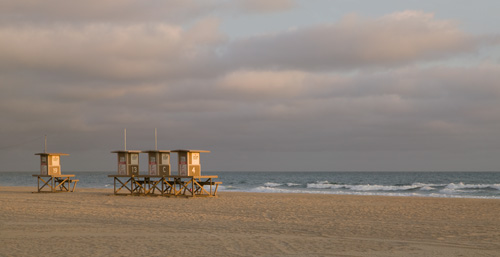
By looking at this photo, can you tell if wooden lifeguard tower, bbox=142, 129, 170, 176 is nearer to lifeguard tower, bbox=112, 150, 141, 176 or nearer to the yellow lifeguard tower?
lifeguard tower, bbox=112, 150, 141, 176

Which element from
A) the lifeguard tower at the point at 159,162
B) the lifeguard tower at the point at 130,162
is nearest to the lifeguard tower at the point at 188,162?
the lifeguard tower at the point at 159,162

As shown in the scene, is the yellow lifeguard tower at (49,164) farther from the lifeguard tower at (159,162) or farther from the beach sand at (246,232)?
the beach sand at (246,232)

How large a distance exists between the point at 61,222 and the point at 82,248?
4.73m

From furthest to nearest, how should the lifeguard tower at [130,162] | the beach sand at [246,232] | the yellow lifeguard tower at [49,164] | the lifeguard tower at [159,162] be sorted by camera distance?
the yellow lifeguard tower at [49,164] < the lifeguard tower at [130,162] < the lifeguard tower at [159,162] < the beach sand at [246,232]

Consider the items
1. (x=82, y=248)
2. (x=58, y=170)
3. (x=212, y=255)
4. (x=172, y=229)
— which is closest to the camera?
(x=212, y=255)

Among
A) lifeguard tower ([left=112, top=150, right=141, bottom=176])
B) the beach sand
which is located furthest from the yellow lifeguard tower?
the beach sand

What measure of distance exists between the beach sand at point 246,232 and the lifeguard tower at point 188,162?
6.44 metres

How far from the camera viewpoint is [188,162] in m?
24.4

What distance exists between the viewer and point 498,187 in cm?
4353

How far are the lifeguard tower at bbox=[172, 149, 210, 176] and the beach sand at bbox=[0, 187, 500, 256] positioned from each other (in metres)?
6.44

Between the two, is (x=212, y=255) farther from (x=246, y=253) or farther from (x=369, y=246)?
(x=369, y=246)

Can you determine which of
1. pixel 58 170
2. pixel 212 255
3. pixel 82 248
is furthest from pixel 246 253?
pixel 58 170

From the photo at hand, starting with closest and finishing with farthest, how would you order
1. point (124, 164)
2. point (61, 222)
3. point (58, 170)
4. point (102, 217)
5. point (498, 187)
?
point (61, 222) → point (102, 217) → point (124, 164) → point (58, 170) → point (498, 187)

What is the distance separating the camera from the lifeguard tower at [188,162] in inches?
960
